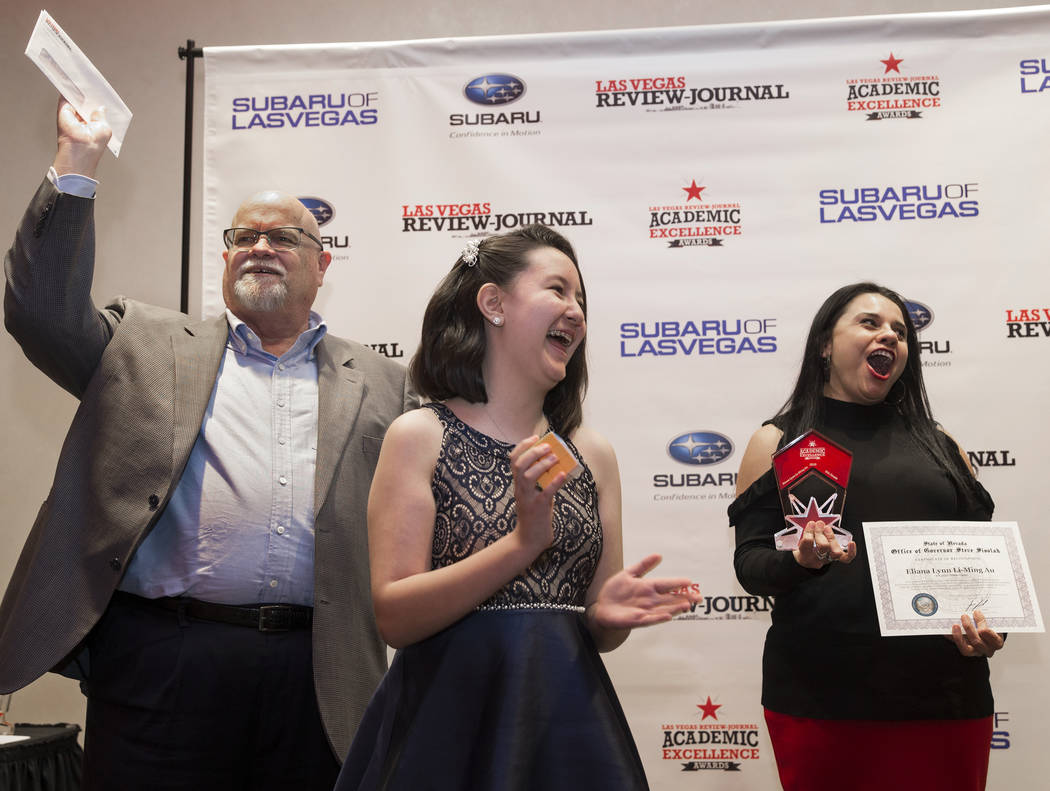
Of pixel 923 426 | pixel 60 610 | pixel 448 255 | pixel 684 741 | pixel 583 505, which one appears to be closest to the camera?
pixel 583 505

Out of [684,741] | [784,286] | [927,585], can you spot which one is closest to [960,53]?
[784,286]

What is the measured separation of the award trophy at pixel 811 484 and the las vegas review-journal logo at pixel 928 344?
187cm

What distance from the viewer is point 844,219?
4.08 meters

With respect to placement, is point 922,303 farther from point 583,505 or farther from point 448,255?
point 583,505

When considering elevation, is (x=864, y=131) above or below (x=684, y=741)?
above

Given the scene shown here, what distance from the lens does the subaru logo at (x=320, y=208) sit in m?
4.25

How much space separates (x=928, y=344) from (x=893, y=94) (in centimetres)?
110

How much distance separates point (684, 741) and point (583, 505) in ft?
7.61

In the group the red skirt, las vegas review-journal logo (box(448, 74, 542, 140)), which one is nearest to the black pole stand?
las vegas review-journal logo (box(448, 74, 542, 140))

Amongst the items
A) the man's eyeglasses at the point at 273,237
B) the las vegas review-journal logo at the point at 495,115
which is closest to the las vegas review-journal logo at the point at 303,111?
the las vegas review-journal logo at the point at 495,115

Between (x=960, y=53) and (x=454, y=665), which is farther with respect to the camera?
(x=960, y=53)

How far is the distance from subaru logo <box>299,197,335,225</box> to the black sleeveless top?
2405mm

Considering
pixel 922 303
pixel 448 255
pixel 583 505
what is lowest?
pixel 583 505

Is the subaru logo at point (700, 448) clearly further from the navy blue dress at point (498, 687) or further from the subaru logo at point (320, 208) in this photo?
the navy blue dress at point (498, 687)
